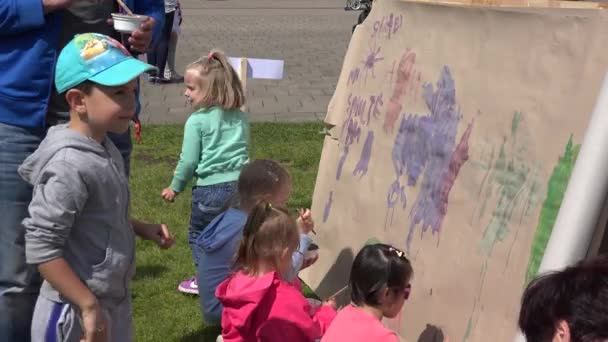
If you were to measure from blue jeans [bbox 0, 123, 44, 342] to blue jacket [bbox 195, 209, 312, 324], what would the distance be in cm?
84

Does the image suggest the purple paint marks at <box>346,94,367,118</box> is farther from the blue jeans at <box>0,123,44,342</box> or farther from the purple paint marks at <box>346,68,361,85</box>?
the blue jeans at <box>0,123,44,342</box>

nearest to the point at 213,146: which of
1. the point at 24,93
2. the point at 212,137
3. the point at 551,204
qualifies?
the point at 212,137

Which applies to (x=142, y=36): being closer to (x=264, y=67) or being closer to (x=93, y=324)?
(x=93, y=324)

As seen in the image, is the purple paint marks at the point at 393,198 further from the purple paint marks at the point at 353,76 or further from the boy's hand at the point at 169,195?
the boy's hand at the point at 169,195

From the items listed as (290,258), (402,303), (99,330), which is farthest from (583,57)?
(99,330)

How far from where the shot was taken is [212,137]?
4.46 m

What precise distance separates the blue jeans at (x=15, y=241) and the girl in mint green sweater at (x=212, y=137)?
4.18ft

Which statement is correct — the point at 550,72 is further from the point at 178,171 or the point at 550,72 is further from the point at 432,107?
the point at 178,171

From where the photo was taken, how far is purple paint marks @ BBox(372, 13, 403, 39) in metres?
3.74

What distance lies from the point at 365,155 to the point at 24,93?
1.47m

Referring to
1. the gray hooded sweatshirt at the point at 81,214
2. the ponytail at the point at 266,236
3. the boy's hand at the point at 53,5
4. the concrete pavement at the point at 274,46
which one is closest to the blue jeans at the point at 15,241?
the gray hooded sweatshirt at the point at 81,214

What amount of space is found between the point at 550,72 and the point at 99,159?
1295 mm

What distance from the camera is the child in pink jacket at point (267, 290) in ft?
10.6

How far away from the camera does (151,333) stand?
4.34m
